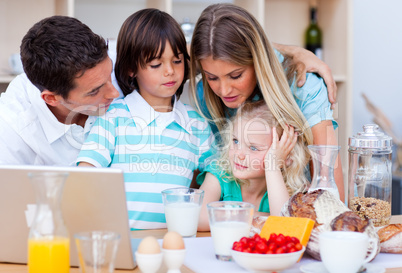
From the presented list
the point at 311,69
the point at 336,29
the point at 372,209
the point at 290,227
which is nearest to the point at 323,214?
the point at 290,227

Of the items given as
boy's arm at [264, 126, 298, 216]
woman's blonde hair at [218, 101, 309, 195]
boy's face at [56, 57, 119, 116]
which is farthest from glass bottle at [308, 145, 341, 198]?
boy's face at [56, 57, 119, 116]

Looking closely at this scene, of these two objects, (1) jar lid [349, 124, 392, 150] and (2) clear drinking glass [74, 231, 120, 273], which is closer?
(2) clear drinking glass [74, 231, 120, 273]

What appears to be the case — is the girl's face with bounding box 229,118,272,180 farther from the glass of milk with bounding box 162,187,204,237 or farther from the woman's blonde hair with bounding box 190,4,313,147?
the glass of milk with bounding box 162,187,204,237

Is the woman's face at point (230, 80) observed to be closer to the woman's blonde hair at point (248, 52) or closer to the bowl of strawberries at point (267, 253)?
the woman's blonde hair at point (248, 52)

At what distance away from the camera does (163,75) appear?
1.78 metres

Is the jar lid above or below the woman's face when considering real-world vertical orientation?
below

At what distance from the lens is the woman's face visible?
5.81ft

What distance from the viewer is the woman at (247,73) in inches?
69.6

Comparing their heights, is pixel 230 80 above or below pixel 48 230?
above

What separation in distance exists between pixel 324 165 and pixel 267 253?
398mm

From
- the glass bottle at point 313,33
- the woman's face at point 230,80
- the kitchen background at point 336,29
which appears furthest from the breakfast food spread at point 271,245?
the glass bottle at point 313,33

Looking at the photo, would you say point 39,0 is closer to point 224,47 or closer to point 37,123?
point 37,123

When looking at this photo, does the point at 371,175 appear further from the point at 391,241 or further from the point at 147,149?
the point at 147,149

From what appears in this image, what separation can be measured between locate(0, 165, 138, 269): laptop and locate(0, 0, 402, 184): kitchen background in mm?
1744
